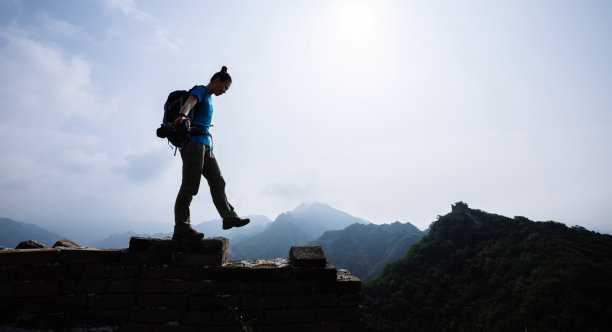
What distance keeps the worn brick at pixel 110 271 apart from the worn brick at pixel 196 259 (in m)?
0.40

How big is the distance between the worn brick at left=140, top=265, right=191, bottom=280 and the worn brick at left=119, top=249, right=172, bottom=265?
63 mm

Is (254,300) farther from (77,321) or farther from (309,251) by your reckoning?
(77,321)

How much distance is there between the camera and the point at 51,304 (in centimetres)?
264

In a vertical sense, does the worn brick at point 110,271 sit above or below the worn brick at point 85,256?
below

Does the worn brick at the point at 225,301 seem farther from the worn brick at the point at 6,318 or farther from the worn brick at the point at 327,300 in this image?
the worn brick at the point at 6,318

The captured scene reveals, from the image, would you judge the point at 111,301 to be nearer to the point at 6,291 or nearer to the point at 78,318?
the point at 78,318

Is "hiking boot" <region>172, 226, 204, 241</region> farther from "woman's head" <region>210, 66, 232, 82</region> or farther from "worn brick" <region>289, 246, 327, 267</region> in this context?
"woman's head" <region>210, 66, 232, 82</region>

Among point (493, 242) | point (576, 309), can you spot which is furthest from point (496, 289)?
point (493, 242)

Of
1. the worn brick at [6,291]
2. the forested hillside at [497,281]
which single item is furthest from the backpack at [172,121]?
the forested hillside at [497,281]

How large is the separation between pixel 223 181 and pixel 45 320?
7.43 feet

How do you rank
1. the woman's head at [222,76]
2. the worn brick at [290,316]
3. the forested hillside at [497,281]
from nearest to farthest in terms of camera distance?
the worn brick at [290,316] < the woman's head at [222,76] < the forested hillside at [497,281]

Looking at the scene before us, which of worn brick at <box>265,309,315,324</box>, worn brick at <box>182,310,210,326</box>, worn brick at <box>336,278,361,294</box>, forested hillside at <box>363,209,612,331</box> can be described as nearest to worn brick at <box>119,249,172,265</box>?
worn brick at <box>182,310,210,326</box>

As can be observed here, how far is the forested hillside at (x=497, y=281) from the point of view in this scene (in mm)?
38031

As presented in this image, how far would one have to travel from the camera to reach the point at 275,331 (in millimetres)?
2818
